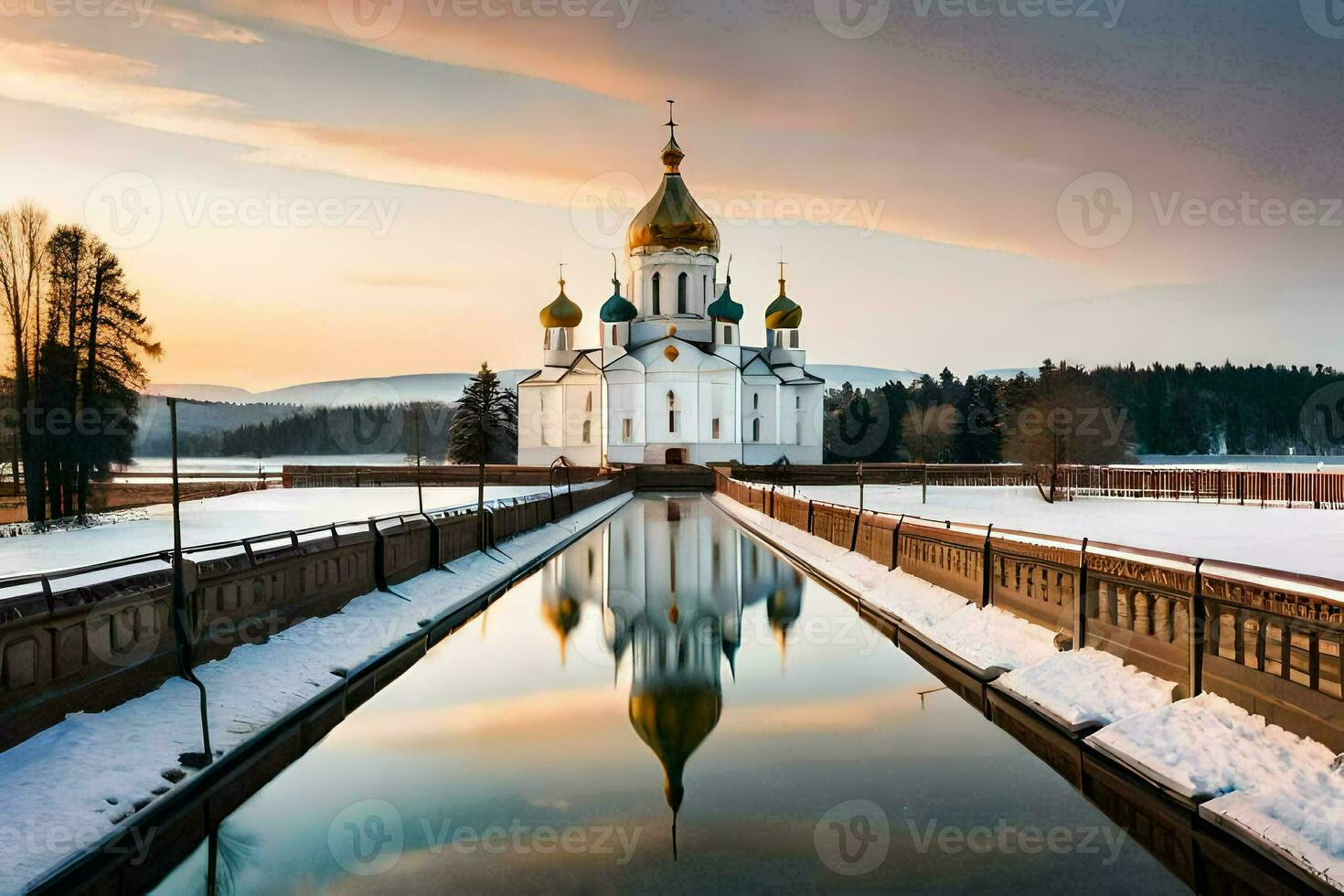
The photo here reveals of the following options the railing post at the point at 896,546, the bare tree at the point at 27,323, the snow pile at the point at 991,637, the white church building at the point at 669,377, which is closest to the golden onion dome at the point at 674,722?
the snow pile at the point at 991,637

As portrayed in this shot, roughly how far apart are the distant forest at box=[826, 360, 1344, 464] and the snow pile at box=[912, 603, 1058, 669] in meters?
97.6

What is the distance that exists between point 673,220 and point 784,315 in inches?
557

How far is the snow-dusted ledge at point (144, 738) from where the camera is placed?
6590mm

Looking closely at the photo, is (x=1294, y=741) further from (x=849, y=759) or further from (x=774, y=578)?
(x=774, y=578)

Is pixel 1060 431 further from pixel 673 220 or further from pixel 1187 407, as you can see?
pixel 1187 407

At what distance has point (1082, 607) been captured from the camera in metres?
11.0

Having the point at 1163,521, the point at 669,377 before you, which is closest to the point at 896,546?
the point at 1163,521

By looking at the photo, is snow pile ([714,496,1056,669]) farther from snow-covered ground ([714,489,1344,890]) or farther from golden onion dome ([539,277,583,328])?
golden onion dome ([539,277,583,328])

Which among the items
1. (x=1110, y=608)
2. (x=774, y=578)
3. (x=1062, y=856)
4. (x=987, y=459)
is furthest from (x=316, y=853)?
(x=987, y=459)

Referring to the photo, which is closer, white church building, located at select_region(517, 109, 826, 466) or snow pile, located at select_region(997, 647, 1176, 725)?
snow pile, located at select_region(997, 647, 1176, 725)

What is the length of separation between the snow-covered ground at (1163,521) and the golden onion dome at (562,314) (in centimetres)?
3996

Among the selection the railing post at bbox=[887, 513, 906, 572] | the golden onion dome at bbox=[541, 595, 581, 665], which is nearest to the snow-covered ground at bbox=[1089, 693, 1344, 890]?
the golden onion dome at bbox=[541, 595, 581, 665]

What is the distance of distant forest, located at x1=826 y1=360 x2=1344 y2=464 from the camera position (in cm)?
11481

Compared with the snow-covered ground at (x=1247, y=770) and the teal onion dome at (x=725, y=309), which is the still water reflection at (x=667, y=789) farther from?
the teal onion dome at (x=725, y=309)
